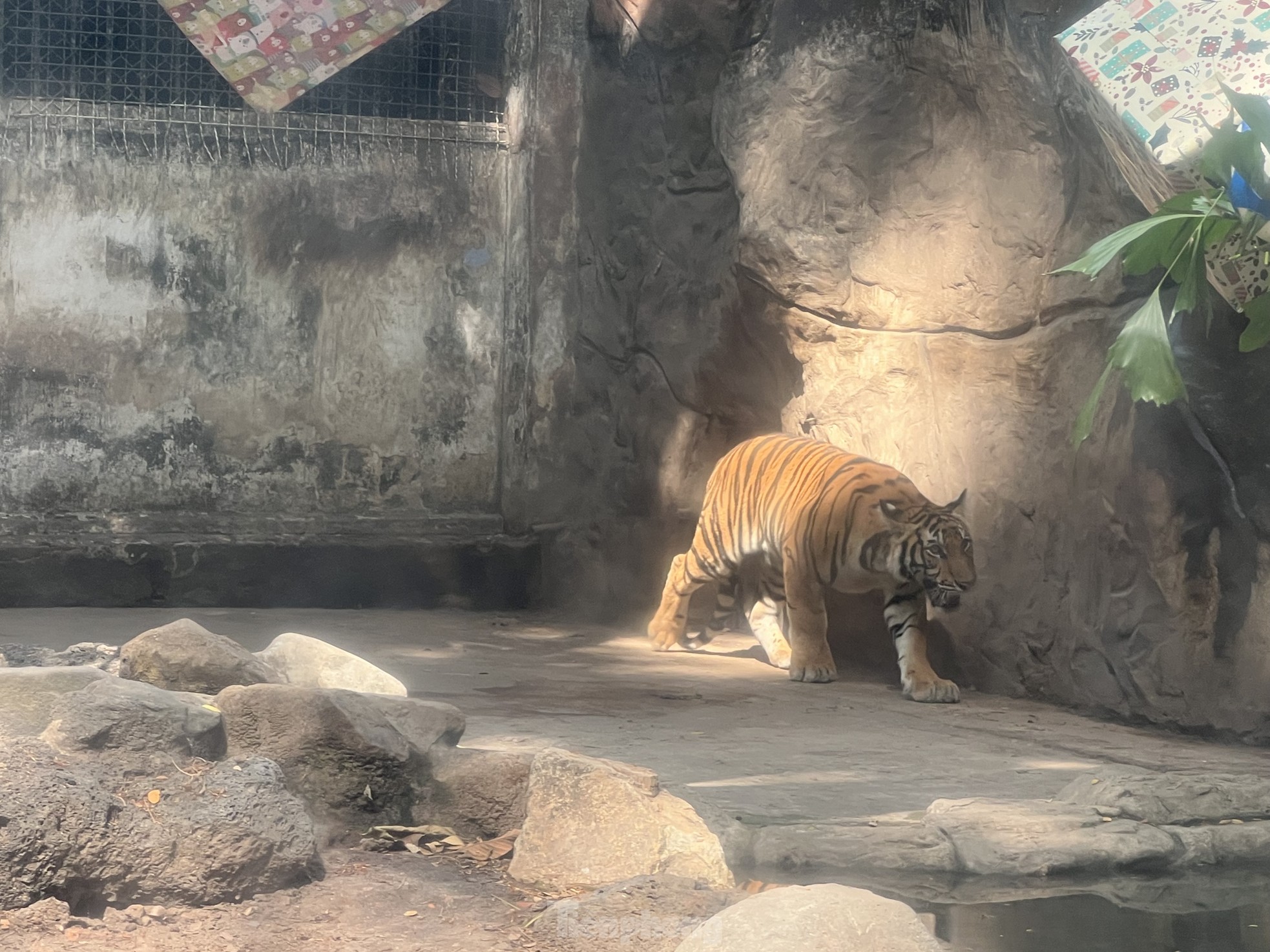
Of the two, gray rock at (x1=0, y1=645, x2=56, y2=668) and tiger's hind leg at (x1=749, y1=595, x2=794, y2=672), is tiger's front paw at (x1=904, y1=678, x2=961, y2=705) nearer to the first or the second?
tiger's hind leg at (x1=749, y1=595, x2=794, y2=672)

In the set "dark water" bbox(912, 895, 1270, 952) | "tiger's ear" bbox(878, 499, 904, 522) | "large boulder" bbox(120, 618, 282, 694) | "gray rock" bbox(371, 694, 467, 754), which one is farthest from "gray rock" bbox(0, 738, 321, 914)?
"tiger's ear" bbox(878, 499, 904, 522)

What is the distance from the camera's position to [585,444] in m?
8.33

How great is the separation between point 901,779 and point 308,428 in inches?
190

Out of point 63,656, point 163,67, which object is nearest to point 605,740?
point 63,656

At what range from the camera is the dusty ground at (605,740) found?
9.82 feet

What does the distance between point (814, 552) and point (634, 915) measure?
3.58 meters

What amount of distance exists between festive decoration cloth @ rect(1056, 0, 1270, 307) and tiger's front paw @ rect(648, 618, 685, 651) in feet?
11.1

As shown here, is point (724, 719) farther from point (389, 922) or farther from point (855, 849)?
point (389, 922)

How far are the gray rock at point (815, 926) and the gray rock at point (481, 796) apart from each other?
1128 millimetres

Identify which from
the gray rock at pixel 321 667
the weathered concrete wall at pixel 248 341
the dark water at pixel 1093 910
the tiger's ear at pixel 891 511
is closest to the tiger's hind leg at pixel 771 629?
the tiger's ear at pixel 891 511

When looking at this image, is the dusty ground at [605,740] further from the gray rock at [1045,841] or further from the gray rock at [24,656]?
the gray rock at [24,656]

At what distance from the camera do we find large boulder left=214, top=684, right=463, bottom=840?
140 inches

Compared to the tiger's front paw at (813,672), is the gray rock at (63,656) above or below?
above

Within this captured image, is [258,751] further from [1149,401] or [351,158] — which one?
[351,158]
